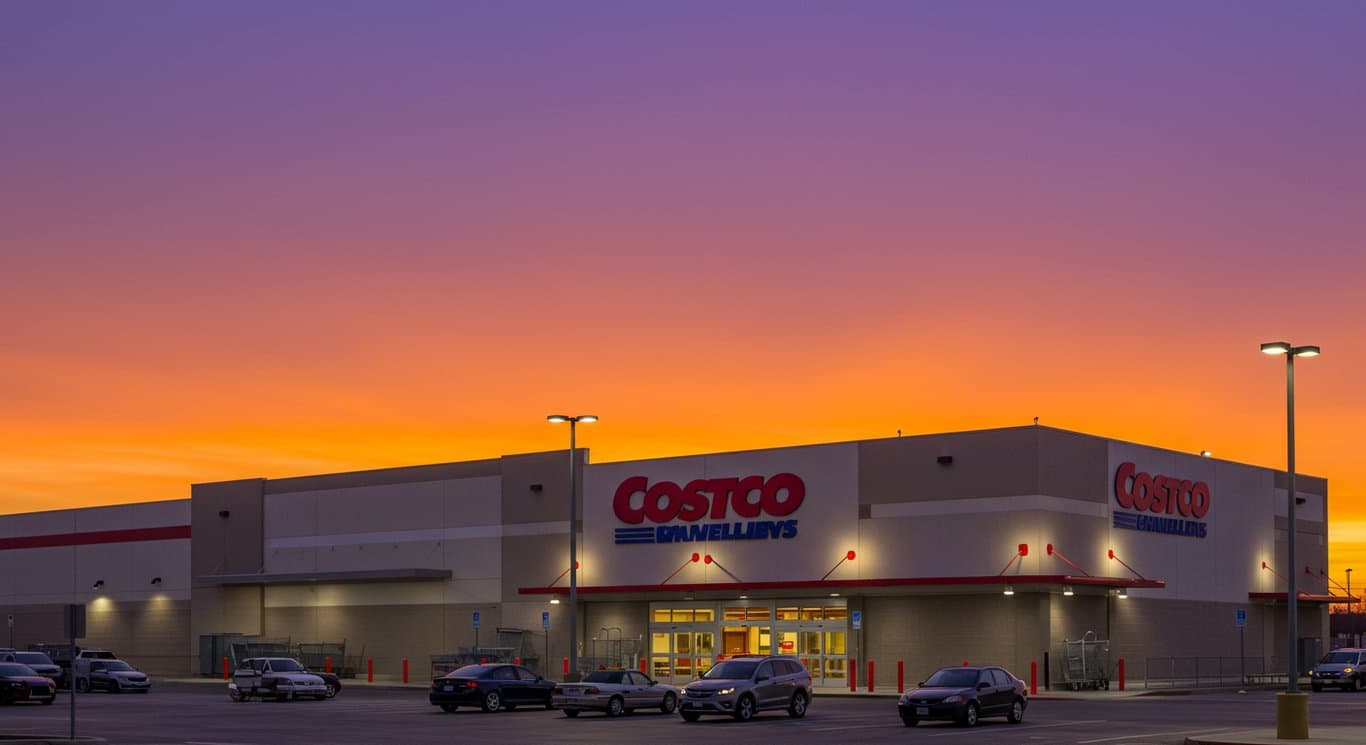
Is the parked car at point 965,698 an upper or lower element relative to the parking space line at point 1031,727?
upper

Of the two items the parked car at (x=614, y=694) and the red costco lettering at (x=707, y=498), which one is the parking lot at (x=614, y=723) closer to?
the parked car at (x=614, y=694)

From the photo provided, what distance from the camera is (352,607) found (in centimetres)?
7881

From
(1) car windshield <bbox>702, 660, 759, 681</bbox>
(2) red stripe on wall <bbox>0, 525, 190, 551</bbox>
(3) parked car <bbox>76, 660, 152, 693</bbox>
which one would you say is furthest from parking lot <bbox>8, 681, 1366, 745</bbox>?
(2) red stripe on wall <bbox>0, 525, 190, 551</bbox>

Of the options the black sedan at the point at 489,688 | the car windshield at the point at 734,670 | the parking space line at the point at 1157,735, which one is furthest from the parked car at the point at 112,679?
the parking space line at the point at 1157,735

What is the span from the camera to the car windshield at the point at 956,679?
40.4 m

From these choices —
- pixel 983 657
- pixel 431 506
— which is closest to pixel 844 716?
pixel 983 657

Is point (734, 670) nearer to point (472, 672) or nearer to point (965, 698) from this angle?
point (965, 698)

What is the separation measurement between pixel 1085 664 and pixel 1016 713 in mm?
19262

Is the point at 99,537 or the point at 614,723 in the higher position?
the point at 99,537

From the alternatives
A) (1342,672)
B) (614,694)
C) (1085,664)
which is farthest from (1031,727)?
(1342,672)

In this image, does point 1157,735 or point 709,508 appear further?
point 709,508

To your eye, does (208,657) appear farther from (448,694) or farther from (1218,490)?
(1218,490)

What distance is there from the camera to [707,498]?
66.7 meters

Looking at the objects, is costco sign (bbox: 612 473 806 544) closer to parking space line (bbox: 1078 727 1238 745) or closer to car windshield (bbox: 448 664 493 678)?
car windshield (bbox: 448 664 493 678)
